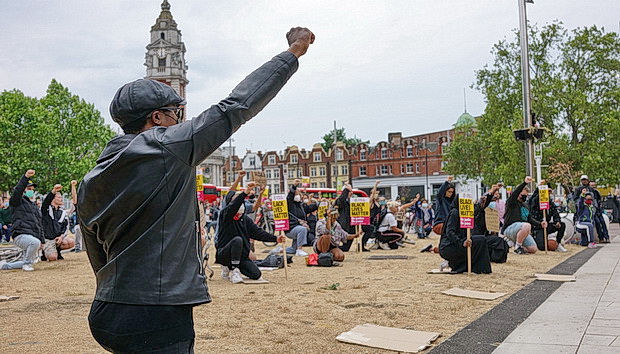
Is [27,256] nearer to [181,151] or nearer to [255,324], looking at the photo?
[255,324]

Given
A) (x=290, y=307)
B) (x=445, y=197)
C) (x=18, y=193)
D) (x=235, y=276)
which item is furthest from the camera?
(x=445, y=197)

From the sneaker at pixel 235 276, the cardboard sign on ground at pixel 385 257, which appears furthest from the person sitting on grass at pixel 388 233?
the sneaker at pixel 235 276

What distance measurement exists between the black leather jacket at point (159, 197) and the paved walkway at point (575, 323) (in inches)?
153

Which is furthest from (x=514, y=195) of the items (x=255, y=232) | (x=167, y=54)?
(x=167, y=54)

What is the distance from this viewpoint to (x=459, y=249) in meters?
11.3

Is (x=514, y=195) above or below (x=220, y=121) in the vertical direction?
below

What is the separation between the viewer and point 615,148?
3566 centimetres

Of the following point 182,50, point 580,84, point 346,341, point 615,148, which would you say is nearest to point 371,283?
point 346,341

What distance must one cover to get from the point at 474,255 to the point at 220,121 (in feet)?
33.2

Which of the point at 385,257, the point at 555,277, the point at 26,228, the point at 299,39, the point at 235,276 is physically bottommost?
the point at 385,257

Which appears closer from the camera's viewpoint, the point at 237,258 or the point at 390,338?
the point at 390,338

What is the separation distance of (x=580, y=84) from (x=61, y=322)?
37.8 meters

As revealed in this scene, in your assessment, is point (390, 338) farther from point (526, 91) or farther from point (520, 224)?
point (526, 91)

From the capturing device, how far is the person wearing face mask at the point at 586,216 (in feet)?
59.1
